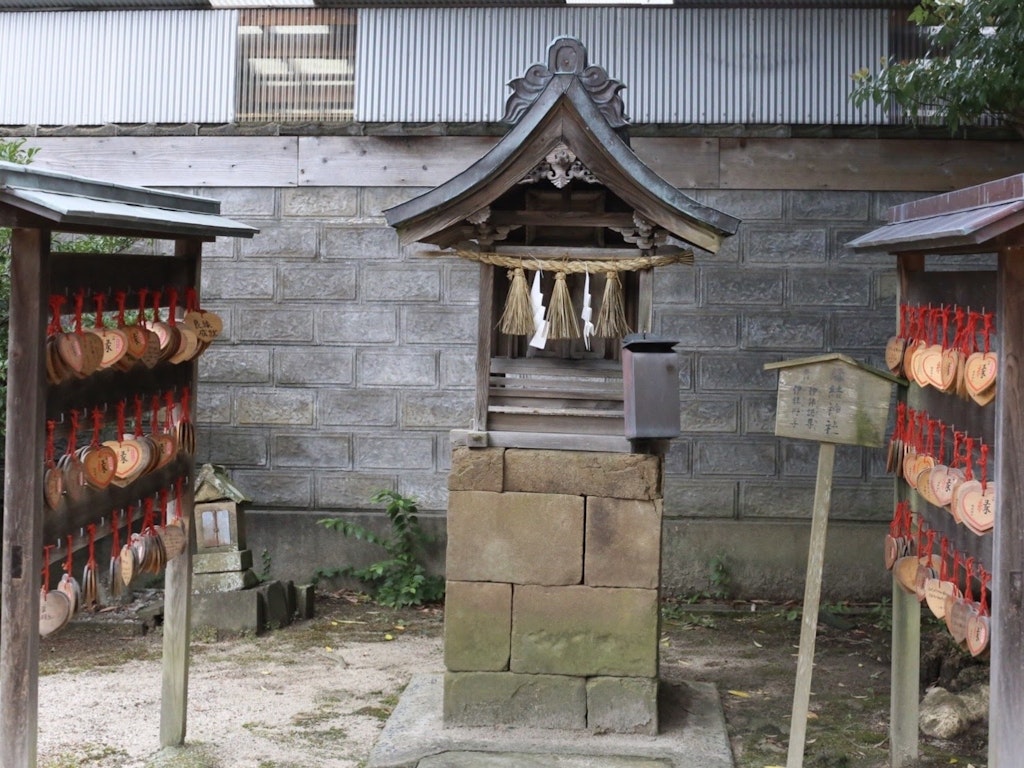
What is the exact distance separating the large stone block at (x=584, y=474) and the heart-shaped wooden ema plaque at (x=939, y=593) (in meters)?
1.61

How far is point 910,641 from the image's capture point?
21.8ft

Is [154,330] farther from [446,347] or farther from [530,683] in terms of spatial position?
[446,347]

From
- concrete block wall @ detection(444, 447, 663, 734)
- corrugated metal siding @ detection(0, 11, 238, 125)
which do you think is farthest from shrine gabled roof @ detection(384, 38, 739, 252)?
corrugated metal siding @ detection(0, 11, 238, 125)

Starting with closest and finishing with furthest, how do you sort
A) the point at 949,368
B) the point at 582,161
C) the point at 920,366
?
the point at 949,368
the point at 920,366
the point at 582,161

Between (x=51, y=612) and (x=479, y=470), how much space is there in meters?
2.60

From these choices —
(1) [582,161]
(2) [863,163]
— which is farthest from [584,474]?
(2) [863,163]

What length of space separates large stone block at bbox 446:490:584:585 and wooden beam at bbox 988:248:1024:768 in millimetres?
2482

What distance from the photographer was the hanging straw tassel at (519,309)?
22.7ft

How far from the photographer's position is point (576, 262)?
6.88 meters

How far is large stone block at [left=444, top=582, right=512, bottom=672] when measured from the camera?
Answer: 691 centimetres

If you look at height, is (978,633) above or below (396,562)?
above

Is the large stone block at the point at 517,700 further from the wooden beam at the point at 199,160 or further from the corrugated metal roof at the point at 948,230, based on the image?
the wooden beam at the point at 199,160

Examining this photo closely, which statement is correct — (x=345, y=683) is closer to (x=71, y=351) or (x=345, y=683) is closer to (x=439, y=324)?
(x=439, y=324)

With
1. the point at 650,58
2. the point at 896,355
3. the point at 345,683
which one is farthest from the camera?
the point at 650,58
